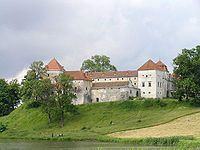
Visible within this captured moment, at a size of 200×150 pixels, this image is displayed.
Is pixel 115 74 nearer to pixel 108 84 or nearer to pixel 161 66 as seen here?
pixel 108 84

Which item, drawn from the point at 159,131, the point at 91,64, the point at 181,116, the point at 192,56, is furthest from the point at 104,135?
the point at 91,64

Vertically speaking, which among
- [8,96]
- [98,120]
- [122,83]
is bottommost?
[98,120]

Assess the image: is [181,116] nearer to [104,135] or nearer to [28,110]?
[104,135]

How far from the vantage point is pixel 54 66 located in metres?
121

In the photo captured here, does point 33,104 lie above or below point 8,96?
below

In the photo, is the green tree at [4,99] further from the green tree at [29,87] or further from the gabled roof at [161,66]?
the gabled roof at [161,66]

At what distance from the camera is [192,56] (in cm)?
10475

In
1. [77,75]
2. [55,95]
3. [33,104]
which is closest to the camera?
[55,95]

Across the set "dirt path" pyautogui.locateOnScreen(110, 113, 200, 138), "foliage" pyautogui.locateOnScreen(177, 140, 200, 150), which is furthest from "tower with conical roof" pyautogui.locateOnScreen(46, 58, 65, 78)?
"foliage" pyautogui.locateOnScreen(177, 140, 200, 150)

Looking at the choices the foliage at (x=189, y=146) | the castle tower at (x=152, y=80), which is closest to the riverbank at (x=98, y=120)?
the castle tower at (x=152, y=80)

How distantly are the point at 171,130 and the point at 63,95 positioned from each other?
30.5 meters

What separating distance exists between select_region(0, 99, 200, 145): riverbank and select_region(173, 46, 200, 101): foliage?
289cm

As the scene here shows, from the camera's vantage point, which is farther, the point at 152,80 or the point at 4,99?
the point at 4,99

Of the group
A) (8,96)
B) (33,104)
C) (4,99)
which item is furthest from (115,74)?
(4,99)
